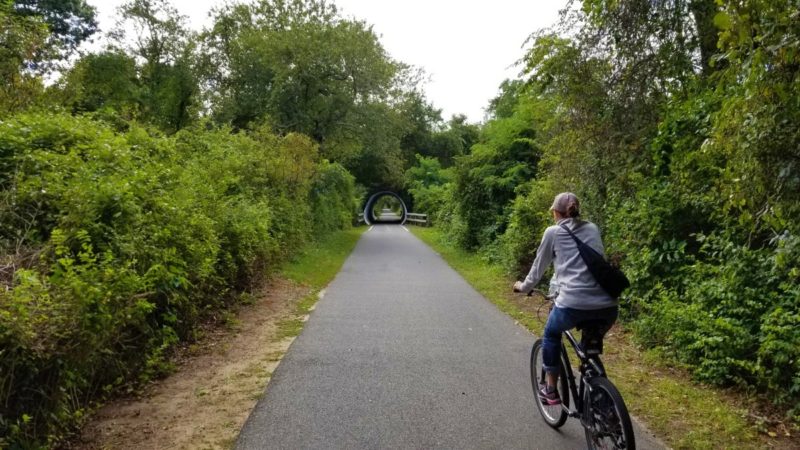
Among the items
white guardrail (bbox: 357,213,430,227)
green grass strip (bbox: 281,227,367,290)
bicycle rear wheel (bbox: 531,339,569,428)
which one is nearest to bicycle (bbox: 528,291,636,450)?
bicycle rear wheel (bbox: 531,339,569,428)

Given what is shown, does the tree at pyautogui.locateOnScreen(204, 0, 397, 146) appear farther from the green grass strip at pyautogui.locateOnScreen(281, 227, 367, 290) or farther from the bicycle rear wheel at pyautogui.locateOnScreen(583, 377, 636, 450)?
the bicycle rear wheel at pyautogui.locateOnScreen(583, 377, 636, 450)

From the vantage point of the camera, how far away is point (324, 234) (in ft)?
76.3

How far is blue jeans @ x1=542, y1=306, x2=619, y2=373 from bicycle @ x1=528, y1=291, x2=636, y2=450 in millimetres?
70

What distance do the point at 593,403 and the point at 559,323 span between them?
1.93 feet

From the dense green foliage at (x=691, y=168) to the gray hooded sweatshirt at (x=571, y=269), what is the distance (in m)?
1.11

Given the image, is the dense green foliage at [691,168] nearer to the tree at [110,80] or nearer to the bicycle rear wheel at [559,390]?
the bicycle rear wheel at [559,390]

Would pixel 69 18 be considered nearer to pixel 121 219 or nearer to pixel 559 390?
pixel 121 219

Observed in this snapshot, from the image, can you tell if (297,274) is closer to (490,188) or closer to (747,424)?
(490,188)

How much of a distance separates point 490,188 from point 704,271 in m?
11.2

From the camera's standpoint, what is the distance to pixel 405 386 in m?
5.06

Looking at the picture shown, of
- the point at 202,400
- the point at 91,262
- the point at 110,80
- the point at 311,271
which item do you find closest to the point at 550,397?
the point at 202,400

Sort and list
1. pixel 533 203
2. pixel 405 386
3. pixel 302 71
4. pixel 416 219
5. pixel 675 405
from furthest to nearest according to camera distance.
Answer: pixel 416 219
pixel 302 71
pixel 533 203
pixel 405 386
pixel 675 405

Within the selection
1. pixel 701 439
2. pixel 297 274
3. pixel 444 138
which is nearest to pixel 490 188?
pixel 297 274

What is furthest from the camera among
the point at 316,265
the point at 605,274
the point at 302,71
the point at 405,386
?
the point at 302,71
